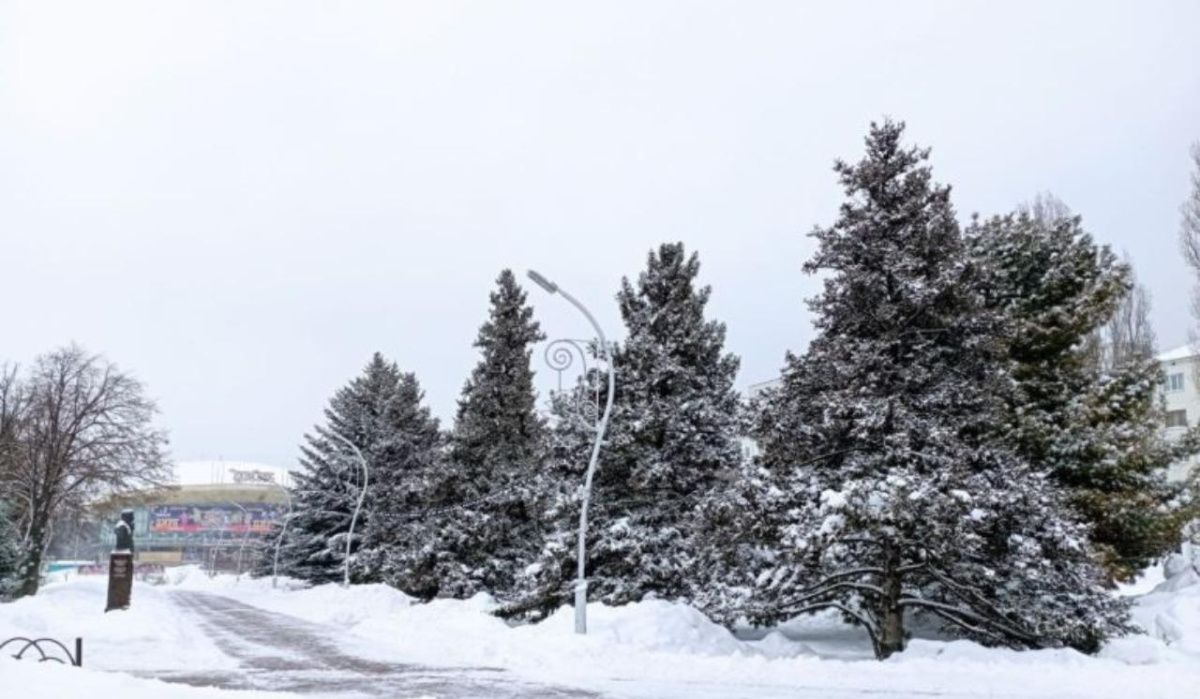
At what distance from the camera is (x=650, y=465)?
808 inches

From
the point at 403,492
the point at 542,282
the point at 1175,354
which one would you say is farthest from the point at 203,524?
the point at 542,282

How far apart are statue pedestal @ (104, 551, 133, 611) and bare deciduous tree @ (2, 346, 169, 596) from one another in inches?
604

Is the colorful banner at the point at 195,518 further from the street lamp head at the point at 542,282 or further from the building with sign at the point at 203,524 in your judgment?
the street lamp head at the point at 542,282

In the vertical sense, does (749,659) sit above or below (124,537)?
below

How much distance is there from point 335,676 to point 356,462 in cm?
2857

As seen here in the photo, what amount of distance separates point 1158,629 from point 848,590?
221 inches

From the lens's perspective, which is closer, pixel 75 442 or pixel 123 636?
pixel 123 636

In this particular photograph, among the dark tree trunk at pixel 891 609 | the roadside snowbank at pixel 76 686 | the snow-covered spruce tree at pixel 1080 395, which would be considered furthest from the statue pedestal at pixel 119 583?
the snow-covered spruce tree at pixel 1080 395

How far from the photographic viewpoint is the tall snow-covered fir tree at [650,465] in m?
20.0

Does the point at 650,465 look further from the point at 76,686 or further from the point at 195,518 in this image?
the point at 195,518

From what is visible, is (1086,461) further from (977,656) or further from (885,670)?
(885,670)

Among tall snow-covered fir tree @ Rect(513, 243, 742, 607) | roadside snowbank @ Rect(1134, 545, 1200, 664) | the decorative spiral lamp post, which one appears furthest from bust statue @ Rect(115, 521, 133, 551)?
roadside snowbank @ Rect(1134, 545, 1200, 664)

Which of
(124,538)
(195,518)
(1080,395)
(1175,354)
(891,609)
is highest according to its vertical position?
(1175,354)

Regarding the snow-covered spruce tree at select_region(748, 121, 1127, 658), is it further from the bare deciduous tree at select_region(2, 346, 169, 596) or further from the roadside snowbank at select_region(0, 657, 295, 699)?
the bare deciduous tree at select_region(2, 346, 169, 596)
